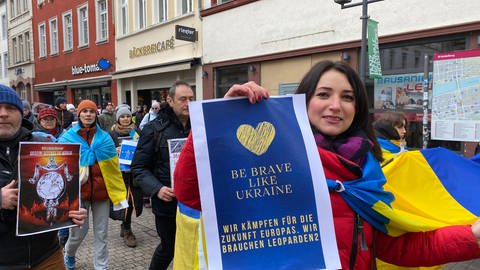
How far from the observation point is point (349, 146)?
5.27ft

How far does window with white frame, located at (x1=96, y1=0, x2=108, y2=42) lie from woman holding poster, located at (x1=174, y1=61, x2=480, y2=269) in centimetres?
1894

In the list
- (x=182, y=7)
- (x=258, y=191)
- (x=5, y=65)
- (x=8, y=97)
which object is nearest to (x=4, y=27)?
(x=5, y=65)

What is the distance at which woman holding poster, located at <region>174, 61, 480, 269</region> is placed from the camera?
1.49 meters

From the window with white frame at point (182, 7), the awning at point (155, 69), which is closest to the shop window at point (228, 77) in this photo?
the awning at point (155, 69)

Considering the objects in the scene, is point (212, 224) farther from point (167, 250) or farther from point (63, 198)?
point (167, 250)

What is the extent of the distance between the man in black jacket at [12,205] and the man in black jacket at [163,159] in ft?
3.49

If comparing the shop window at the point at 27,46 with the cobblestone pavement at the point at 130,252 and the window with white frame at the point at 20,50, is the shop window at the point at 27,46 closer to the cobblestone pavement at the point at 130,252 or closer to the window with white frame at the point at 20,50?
the window with white frame at the point at 20,50

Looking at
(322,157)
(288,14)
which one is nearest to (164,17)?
(288,14)

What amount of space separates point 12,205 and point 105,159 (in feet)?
6.63

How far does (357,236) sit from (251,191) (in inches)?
18.5

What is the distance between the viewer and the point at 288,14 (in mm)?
10336

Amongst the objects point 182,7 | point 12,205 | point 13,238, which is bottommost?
point 13,238

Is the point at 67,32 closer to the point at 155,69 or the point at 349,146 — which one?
the point at 155,69

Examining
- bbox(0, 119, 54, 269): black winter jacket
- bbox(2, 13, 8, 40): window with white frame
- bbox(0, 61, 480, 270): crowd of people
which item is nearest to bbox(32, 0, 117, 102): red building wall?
bbox(2, 13, 8, 40): window with white frame
